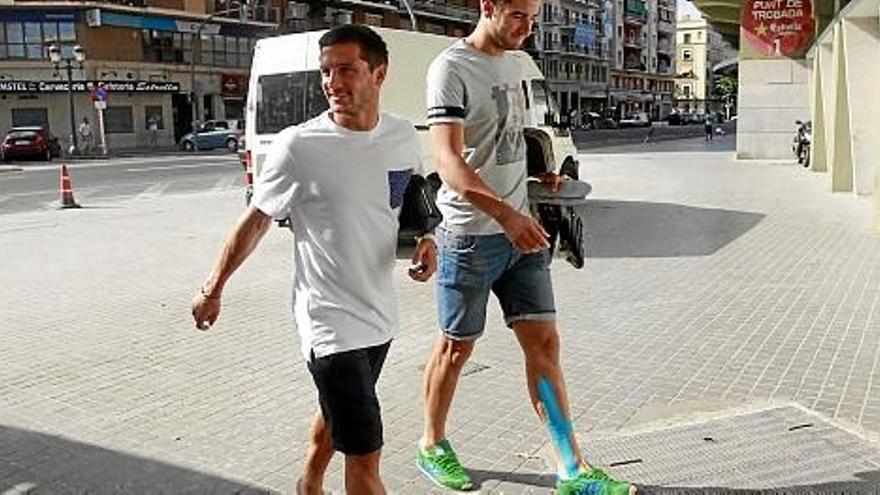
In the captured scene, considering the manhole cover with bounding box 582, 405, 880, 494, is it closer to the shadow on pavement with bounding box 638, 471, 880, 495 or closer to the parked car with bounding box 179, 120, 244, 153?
the shadow on pavement with bounding box 638, 471, 880, 495

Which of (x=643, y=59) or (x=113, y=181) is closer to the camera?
(x=113, y=181)

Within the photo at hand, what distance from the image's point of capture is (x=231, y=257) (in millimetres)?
2662

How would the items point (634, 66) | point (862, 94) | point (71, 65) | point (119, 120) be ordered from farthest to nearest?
1. point (634, 66)
2. point (119, 120)
3. point (71, 65)
4. point (862, 94)

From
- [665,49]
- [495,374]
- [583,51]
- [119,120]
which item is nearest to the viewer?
[495,374]

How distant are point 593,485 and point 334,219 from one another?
56.1 inches

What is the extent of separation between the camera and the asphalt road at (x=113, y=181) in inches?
672

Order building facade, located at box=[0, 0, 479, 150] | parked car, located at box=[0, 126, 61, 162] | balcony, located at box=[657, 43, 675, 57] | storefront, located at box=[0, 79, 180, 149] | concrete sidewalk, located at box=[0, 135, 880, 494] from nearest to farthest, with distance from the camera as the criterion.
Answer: concrete sidewalk, located at box=[0, 135, 880, 494] → parked car, located at box=[0, 126, 61, 162] → storefront, located at box=[0, 79, 180, 149] → building facade, located at box=[0, 0, 479, 150] → balcony, located at box=[657, 43, 675, 57]

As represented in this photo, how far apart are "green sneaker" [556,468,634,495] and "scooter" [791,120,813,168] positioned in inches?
754

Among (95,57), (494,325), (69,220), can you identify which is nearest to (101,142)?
(95,57)

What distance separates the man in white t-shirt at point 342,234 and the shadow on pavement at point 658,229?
21.3ft

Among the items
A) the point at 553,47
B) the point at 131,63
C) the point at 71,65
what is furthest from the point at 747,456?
the point at 553,47

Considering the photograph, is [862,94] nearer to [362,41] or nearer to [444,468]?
[444,468]

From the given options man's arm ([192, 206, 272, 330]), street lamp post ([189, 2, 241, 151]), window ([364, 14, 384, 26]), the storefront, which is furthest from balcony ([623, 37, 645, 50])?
man's arm ([192, 206, 272, 330])

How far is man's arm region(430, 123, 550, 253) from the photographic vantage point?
2854 mm
